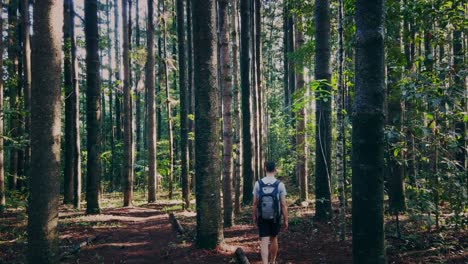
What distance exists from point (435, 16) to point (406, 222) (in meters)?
5.57

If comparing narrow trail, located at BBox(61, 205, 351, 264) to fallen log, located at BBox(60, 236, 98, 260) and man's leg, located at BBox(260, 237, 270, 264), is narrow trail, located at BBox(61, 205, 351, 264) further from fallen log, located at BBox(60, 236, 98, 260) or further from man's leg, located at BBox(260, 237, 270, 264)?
man's leg, located at BBox(260, 237, 270, 264)

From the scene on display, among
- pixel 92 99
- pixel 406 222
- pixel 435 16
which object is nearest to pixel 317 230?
pixel 406 222

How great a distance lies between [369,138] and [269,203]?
324 centimetres

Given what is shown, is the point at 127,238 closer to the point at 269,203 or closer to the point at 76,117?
the point at 269,203

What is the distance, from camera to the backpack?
22.7ft

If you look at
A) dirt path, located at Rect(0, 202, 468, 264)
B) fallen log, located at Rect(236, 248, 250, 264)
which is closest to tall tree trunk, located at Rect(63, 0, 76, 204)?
dirt path, located at Rect(0, 202, 468, 264)

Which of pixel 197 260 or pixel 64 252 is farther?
pixel 64 252

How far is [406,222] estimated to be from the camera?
10.3 metres

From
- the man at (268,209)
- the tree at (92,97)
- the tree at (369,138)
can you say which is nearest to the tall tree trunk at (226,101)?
the man at (268,209)

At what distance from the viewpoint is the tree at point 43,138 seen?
6.13 metres

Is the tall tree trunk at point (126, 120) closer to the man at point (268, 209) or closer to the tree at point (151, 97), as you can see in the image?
the tree at point (151, 97)

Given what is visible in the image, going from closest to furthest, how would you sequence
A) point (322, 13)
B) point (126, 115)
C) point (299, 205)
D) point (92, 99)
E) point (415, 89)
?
point (415, 89) → point (322, 13) → point (92, 99) → point (299, 205) → point (126, 115)

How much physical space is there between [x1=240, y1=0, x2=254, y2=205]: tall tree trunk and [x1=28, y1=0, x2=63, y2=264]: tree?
33.2 feet

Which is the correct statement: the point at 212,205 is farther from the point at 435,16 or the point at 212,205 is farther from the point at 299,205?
the point at 299,205
